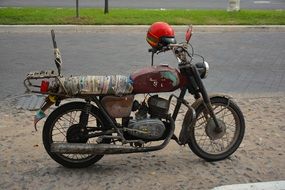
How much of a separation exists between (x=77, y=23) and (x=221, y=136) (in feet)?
26.2

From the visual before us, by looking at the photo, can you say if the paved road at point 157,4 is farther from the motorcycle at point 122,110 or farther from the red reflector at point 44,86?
the red reflector at point 44,86

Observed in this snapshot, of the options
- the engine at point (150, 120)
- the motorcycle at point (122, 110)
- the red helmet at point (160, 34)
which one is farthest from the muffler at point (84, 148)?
the red helmet at point (160, 34)

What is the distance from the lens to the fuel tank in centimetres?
425

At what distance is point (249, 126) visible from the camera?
5.67 metres

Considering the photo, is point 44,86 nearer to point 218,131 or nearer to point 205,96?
point 205,96

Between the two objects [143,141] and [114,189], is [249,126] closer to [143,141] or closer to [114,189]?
[143,141]

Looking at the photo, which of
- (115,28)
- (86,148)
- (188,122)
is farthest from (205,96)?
(115,28)

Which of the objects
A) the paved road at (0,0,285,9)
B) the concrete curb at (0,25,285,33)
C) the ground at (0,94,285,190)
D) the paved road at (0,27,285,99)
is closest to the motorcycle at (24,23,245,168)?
the ground at (0,94,285,190)

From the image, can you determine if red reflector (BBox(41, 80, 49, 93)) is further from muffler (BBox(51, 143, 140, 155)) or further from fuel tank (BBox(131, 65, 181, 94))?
fuel tank (BBox(131, 65, 181, 94))

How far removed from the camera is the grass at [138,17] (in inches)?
482

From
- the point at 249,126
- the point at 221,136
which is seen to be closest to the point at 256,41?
the point at 249,126

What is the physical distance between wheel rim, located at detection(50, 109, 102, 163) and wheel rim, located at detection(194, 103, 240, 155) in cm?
98

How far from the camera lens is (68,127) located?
455 centimetres

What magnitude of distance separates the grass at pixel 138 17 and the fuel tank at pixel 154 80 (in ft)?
26.3
